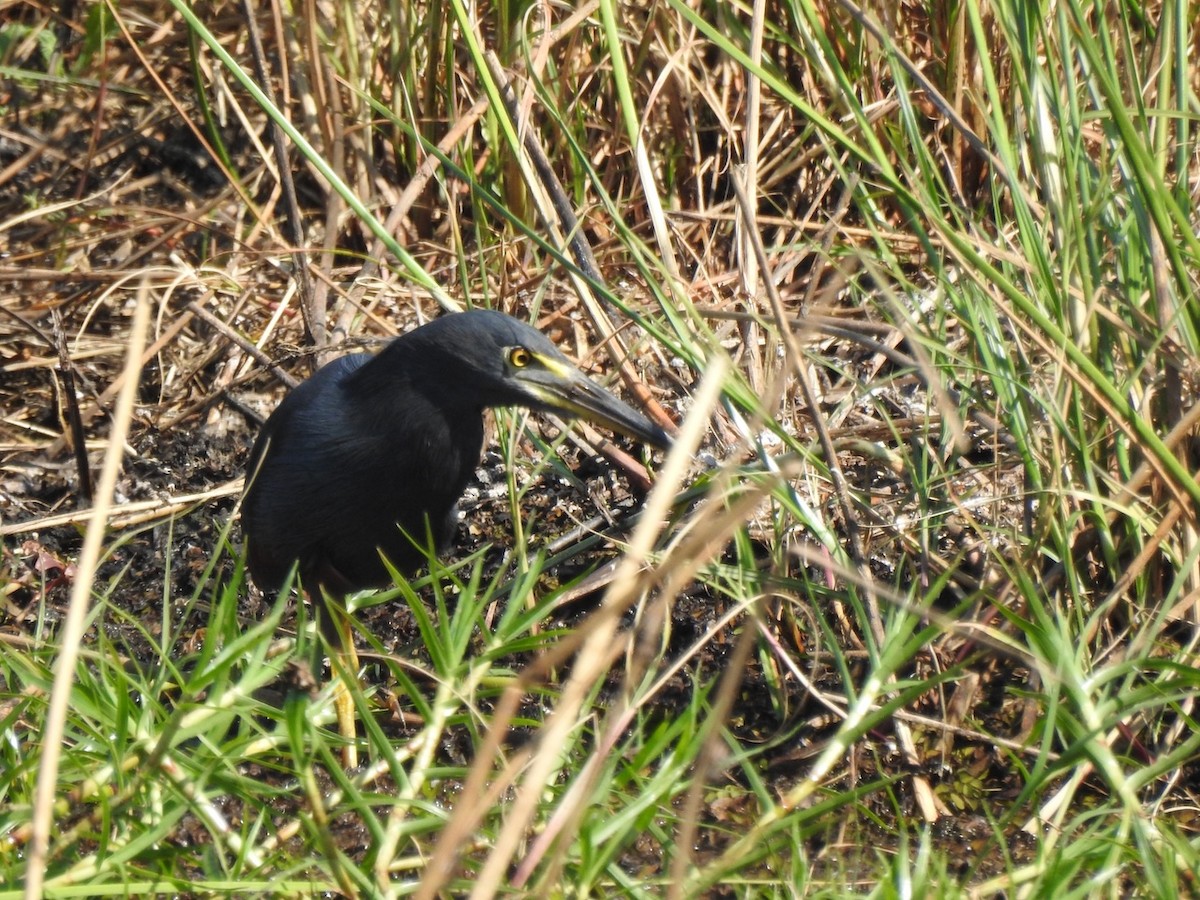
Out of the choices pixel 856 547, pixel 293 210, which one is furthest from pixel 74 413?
pixel 856 547

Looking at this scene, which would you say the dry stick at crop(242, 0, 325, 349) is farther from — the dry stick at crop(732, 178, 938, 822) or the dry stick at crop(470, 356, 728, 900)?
the dry stick at crop(470, 356, 728, 900)

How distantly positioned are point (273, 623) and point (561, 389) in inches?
40.8

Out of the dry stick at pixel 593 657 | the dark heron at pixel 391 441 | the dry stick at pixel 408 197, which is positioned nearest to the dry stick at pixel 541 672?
the dry stick at pixel 593 657

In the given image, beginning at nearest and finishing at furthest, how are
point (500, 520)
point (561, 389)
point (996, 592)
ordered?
1. point (996, 592)
2. point (561, 389)
3. point (500, 520)

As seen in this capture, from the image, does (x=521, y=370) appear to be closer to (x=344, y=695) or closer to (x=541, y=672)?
(x=344, y=695)

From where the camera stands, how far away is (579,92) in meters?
4.14

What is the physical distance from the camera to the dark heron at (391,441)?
319cm

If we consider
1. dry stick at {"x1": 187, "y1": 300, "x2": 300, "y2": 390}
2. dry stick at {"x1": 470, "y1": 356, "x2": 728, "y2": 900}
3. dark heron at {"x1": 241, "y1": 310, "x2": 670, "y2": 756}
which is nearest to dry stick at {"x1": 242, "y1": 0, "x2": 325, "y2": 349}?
dry stick at {"x1": 187, "y1": 300, "x2": 300, "y2": 390}

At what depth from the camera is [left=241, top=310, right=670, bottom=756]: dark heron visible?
3193 mm

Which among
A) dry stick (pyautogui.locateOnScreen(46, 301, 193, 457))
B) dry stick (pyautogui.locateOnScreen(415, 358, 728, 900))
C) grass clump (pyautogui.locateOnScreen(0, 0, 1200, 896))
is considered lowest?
dry stick (pyautogui.locateOnScreen(46, 301, 193, 457))

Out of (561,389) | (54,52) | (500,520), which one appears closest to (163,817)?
(561,389)

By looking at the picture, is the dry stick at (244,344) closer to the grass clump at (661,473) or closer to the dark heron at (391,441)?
the grass clump at (661,473)

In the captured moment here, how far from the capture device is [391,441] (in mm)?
3387

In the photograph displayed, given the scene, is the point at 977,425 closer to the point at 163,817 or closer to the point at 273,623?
the point at 273,623
